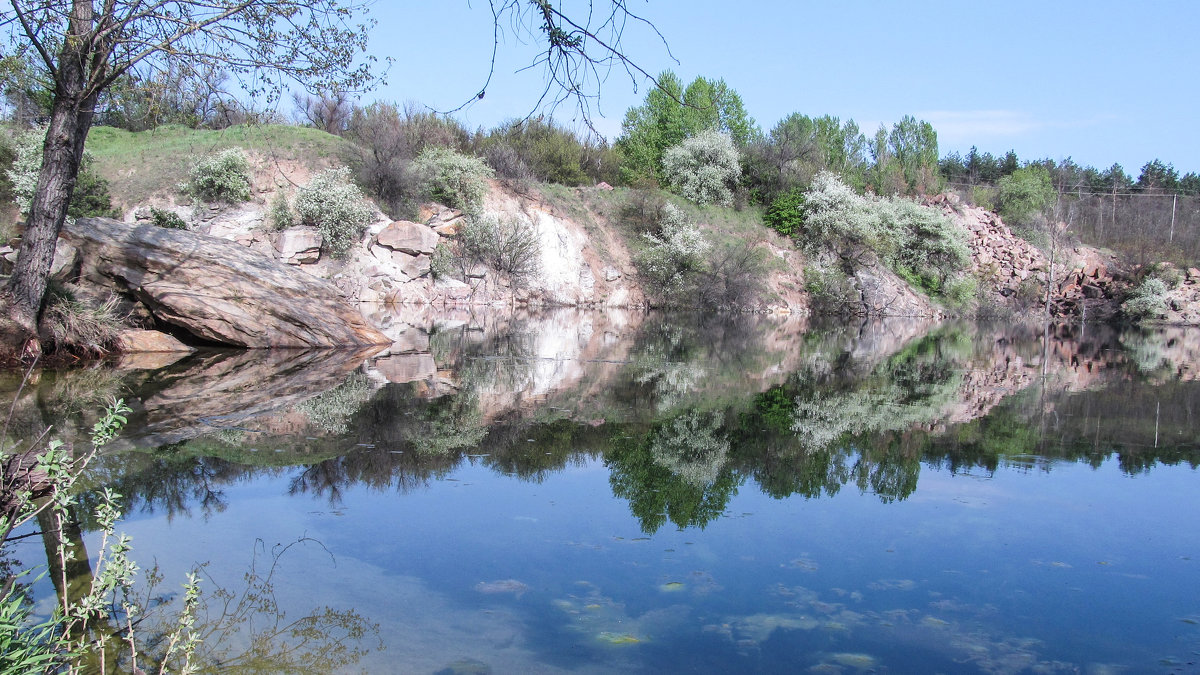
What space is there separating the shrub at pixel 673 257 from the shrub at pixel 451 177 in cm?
815

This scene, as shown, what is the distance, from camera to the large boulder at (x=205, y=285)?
13.2m

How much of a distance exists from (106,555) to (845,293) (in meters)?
37.7

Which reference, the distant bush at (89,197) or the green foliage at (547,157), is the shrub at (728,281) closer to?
the green foliage at (547,157)

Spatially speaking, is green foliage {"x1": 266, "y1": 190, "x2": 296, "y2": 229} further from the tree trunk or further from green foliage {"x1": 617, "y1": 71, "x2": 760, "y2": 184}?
green foliage {"x1": 617, "y1": 71, "x2": 760, "y2": 184}

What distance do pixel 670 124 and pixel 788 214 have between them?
1028 cm

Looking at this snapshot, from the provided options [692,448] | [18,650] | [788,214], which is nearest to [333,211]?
[692,448]

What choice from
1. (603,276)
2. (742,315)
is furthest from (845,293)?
(603,276)

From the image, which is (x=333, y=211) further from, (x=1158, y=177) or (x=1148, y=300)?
(x=1158, y=177)

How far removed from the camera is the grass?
28.5m

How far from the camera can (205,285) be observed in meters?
13.5

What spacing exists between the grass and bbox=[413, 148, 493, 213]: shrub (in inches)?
135

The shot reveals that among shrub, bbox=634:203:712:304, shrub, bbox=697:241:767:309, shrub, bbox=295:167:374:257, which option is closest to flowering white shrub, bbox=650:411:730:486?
shrub, bbox=295:167:374:257

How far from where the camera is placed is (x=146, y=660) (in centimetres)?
314

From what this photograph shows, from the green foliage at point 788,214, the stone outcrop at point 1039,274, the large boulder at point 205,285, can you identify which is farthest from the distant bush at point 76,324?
the stone outcrop at point 1039,274
